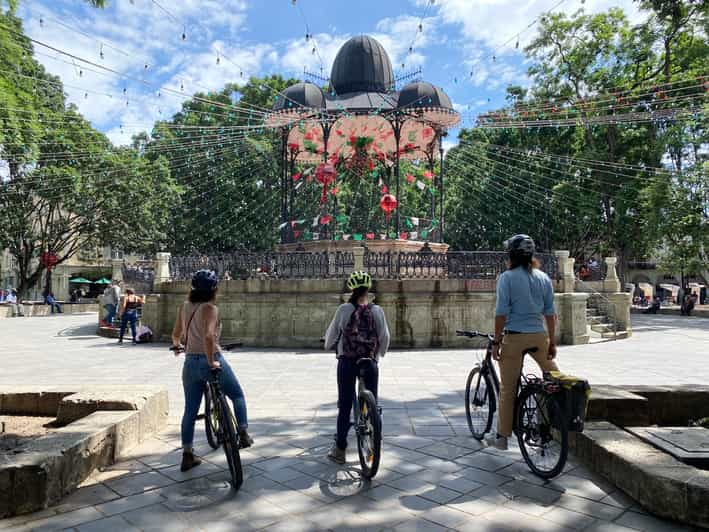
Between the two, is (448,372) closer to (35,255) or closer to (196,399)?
(196,399)

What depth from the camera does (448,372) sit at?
8844mm

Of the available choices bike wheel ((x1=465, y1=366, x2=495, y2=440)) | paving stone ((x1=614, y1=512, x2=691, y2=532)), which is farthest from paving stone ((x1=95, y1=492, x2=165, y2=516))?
paving stone ((x1=614, y1=512, x2=691, y2=532))

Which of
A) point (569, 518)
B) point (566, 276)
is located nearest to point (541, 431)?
point (569, 518)

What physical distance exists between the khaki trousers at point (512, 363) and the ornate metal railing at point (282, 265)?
897 centimetres

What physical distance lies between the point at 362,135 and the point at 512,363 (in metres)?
16.3

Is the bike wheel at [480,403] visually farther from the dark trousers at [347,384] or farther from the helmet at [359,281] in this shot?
the helmet at [359,281]

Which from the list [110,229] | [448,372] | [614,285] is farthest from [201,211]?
[448,372]

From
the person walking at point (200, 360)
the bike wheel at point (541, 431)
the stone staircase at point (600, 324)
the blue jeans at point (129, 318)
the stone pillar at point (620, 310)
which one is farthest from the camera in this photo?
the stone pillar at point (620, 310)

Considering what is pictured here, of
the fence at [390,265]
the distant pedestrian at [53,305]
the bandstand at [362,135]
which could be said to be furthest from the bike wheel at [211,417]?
the distant pedestrian at [53,305]

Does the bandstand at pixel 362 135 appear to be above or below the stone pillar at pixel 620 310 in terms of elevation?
above

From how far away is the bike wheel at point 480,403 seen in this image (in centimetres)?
476

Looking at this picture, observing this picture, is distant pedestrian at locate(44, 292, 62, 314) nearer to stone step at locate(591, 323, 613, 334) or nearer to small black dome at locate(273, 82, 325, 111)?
small black dome at locate(273, 82, 325, 111)

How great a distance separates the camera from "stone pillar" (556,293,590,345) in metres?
13.2

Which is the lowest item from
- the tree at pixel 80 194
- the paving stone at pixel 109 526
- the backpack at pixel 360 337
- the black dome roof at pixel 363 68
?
the paving stone at pixel 109 526
